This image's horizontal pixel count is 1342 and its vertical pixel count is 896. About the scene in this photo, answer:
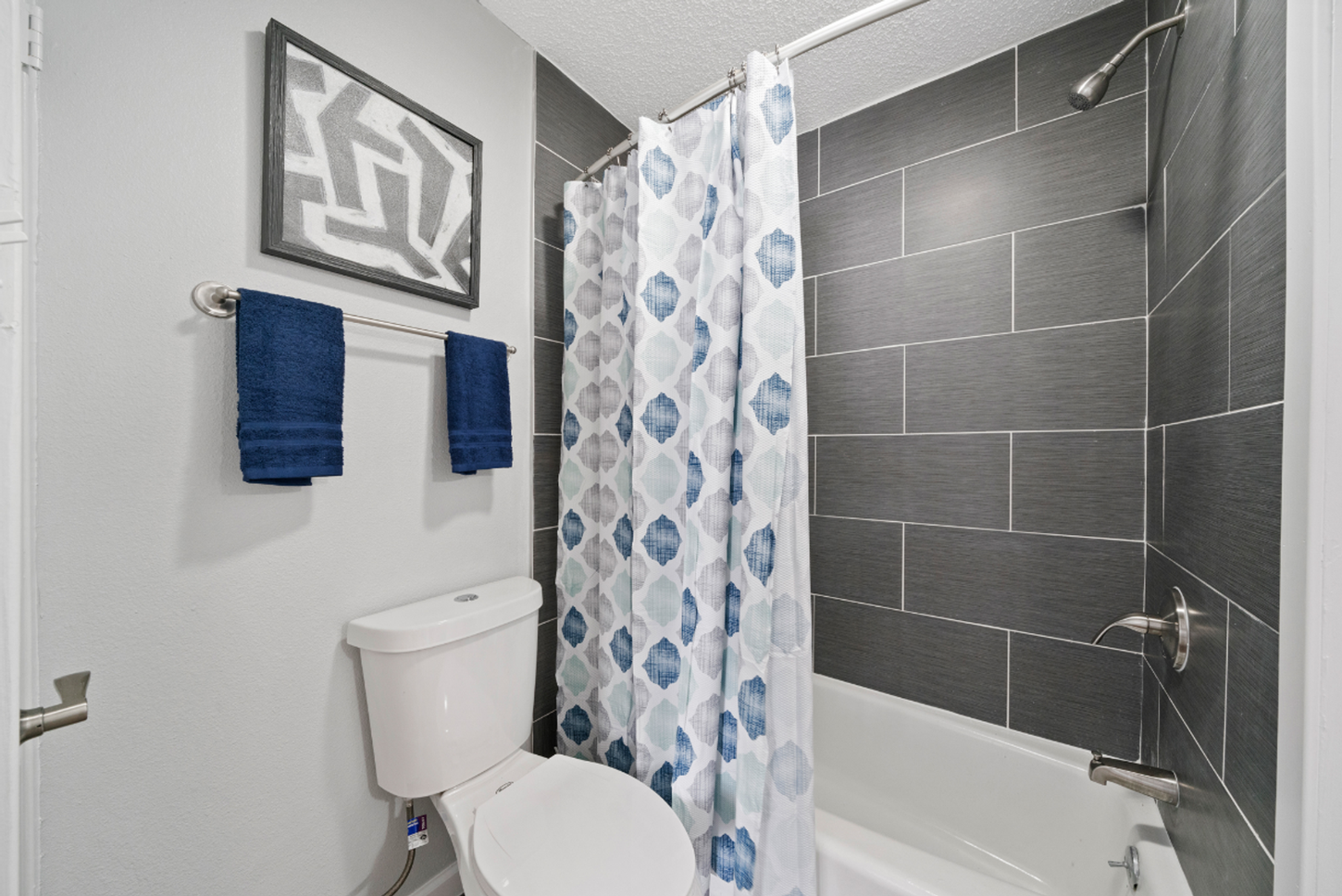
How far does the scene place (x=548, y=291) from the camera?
1590mm

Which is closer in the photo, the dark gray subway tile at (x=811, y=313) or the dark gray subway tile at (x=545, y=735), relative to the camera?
the dark gray subway tile at (x=545, y=735)

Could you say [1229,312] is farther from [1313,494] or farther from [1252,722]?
[1252,722]

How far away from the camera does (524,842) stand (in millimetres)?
987

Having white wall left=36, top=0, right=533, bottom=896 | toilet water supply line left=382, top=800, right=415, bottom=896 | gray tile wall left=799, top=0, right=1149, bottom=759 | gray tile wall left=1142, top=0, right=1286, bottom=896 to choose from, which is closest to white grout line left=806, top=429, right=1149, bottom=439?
gray tile wall left=799, top=0, right=1149, bottom=759

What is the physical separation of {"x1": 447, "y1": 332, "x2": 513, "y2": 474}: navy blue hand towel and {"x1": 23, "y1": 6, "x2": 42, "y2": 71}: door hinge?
2.23 feet

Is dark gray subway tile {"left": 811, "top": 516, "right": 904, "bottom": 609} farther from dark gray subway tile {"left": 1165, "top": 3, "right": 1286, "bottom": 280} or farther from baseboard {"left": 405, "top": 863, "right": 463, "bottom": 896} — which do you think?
baseboard {"left": 405, "top": 863, "right": 463, "bottom": 896}

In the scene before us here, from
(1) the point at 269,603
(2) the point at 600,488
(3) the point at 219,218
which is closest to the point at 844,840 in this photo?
(2) the point at 600,488

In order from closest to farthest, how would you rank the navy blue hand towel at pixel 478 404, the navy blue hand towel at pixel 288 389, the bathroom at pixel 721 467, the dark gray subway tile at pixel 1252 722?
the dark gray subway tile at pixel 1252 722, the bathroom at pixel 721 467, the navy blue hand towel at pixel 288 389, the navy blue hand towel at pixel 478 404

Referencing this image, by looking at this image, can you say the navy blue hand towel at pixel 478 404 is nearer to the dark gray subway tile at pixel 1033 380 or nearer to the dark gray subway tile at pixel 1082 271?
the dark gray subway tile at pixel 1033 380

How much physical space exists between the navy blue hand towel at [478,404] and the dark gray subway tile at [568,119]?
72 centimetres

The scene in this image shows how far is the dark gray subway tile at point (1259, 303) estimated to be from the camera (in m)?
0.58

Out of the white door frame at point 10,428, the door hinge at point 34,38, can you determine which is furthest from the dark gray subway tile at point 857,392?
the door hinge at point 34,38

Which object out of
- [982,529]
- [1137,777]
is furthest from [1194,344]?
[1137,777]

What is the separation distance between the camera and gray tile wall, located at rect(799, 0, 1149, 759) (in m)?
1.30
